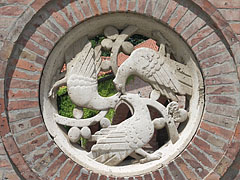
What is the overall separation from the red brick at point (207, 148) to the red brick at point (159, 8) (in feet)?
3.82

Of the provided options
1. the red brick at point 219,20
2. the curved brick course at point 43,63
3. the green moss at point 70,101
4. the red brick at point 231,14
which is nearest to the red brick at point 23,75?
the curved brick course at point 43,63

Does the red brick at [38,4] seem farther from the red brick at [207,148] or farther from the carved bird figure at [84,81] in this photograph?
the red brick at [207,148]

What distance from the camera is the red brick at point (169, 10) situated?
2691 mm

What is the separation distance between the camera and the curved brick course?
97.5 inches

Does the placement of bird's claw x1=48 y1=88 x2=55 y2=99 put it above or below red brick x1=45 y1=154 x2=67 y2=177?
above

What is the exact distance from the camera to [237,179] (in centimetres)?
265

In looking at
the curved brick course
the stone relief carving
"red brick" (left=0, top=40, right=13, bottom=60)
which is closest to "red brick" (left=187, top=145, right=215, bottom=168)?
the curved brick course

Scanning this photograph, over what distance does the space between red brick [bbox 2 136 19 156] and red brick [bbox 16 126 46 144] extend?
0.15ft

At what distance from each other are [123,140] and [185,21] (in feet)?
4.03

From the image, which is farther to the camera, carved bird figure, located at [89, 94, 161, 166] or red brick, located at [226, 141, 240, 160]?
carved bird figure, located at [89, 94, 161, 166]

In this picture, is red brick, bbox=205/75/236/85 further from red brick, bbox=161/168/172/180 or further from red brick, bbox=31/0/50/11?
red brick, bbox=31/0/50/11

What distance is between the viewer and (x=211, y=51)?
2.70m

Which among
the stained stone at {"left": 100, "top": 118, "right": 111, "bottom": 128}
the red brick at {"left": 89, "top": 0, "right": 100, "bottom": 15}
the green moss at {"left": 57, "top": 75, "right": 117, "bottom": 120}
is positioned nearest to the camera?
the red brick at {"left": 89, "top": 0, "right": 100, "bottom": 15}

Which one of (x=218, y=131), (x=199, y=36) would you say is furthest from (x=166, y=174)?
(x=199, y=36)
